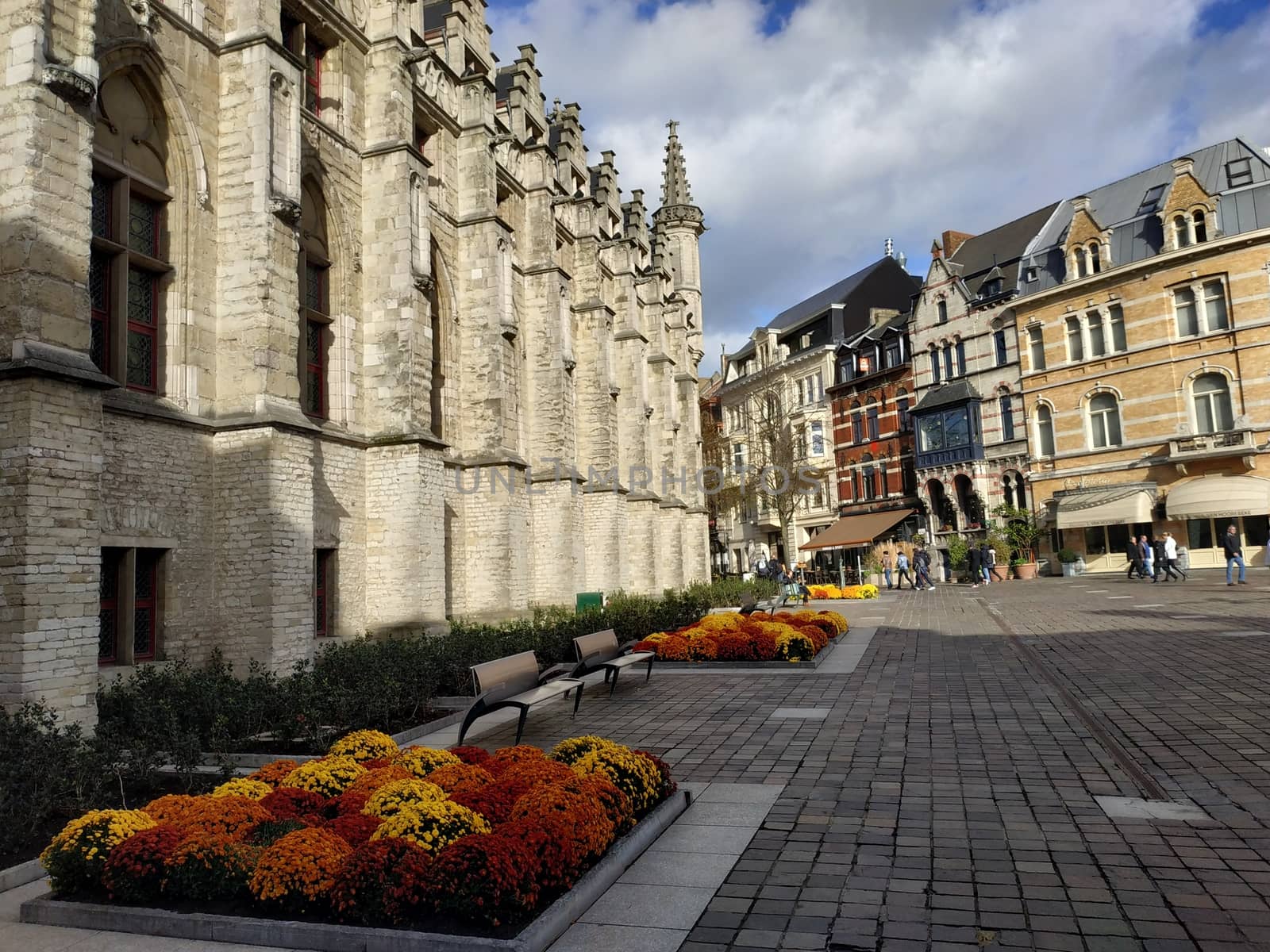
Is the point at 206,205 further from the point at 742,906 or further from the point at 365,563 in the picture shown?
the point at 742,906

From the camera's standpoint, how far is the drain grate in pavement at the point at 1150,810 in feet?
17.7

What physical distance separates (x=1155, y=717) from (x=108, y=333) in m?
14.7

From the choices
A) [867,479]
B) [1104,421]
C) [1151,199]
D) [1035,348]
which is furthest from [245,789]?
[867,479]

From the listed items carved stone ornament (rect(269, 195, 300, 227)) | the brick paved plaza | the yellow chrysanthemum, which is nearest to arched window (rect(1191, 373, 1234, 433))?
the brick paved plaza

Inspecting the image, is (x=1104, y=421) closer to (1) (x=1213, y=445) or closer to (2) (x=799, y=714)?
(1) (x=1213, y=445)

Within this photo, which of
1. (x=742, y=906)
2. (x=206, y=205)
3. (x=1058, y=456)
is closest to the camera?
(x=742, y=906)

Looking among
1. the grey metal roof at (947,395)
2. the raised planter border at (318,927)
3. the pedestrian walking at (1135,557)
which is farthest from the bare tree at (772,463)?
the raised planter border at (318,927)

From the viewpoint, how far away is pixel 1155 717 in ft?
27.4

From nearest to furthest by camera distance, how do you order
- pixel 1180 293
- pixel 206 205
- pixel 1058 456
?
pixel 206 205
pixel 1180 293
pixel 1058 456

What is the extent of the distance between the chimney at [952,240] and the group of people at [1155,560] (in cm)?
2086

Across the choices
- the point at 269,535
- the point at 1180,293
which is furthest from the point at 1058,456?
the point at 269,535

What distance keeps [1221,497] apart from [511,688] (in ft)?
103

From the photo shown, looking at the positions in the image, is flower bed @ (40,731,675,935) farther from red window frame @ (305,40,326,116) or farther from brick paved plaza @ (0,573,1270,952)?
red window frame @ (305,40,326,116)

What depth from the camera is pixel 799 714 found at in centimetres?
957
